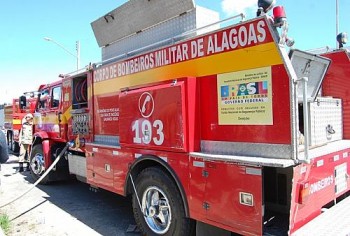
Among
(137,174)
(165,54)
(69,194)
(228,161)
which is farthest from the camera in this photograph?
(69,194)

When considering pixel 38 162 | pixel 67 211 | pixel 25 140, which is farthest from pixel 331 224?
pixel 25 140

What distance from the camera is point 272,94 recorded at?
309 centimetres

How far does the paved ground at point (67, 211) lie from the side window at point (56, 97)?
1937mm

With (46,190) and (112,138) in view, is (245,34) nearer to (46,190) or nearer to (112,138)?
(112,138)

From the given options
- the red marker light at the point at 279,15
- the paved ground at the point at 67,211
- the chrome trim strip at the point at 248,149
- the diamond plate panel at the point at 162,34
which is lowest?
the paved ground at the point at 67,211

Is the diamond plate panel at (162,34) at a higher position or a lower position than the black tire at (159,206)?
higher

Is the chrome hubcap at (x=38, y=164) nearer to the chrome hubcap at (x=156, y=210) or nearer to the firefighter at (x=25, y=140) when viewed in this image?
the firefighter at (x=25, y=140)

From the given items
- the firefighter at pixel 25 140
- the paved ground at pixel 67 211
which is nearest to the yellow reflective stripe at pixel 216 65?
the paved ground at pixel 67 211

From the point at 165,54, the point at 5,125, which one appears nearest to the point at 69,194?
the point at 165,54

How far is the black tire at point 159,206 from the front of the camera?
3.94m

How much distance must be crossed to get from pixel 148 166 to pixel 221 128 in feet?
4.54

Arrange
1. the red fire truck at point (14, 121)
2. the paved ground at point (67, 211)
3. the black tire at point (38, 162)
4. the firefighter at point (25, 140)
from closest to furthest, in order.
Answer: the paved ground at point (67, 211)
the black tire at point (38, 162)
the firefighter at point (25, 140)
the red fire truck at point (14, 121)

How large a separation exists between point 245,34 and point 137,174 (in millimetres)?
2404

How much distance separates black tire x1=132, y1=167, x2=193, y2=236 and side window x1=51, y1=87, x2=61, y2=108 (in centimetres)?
378
